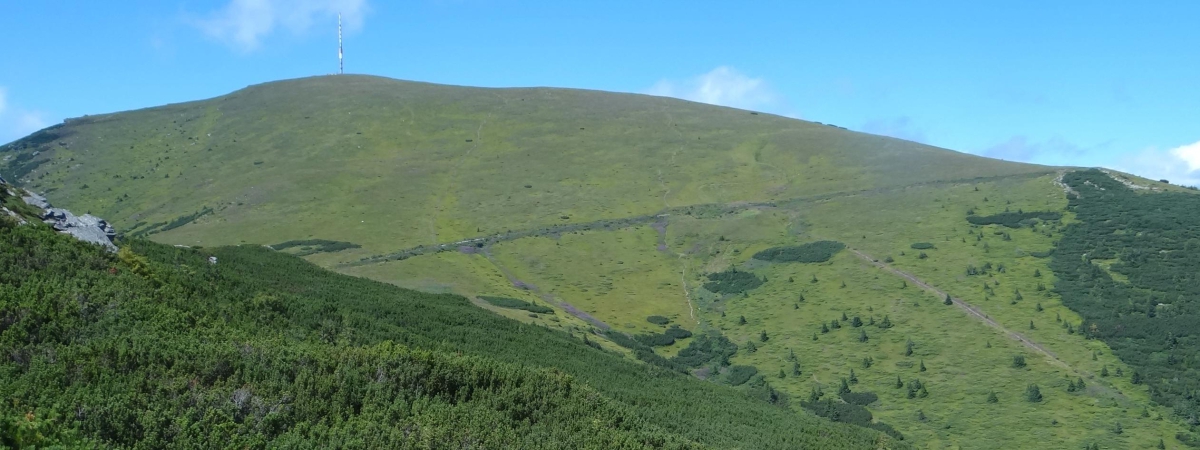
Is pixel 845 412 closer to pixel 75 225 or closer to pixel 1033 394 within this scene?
pixel 1033 394

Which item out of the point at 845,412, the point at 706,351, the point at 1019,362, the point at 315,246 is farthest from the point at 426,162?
the point at 1019,362

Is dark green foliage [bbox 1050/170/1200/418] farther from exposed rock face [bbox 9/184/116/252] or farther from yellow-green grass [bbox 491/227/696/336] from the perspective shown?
exposed rock face [bbox 9/184/116/252]

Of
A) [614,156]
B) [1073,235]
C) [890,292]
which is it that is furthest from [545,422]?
[614,156]

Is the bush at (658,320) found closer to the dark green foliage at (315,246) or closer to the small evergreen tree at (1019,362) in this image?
the small evergreen tree at (1019,362)

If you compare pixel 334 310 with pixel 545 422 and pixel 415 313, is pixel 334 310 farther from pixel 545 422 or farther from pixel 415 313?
pixel 545 422

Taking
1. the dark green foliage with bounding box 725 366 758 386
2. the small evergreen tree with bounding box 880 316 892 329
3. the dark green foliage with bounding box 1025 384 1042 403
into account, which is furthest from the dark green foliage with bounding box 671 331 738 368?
the dark green foliage with bounding box 1025 384 1042 403

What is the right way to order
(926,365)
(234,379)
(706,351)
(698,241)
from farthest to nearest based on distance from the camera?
(698,241), (706,351), (926,365), (234,379)

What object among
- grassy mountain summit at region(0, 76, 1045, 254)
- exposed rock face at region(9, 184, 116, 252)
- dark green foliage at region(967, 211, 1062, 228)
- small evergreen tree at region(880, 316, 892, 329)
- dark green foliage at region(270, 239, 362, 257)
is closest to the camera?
exposed rock face at region(9, 184, 116, 252)
